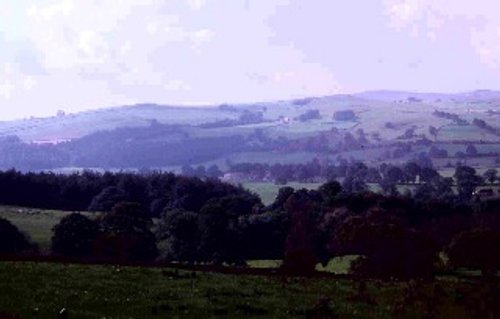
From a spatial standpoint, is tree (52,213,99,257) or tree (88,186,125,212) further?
tree (88,186,125,212)

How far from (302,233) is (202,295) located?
8198 centimetres

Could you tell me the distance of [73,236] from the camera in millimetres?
91688

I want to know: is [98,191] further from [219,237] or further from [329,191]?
[219,237]

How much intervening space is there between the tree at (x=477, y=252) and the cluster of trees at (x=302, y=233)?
10cm

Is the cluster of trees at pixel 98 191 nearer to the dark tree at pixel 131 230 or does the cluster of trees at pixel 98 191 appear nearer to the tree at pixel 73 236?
the dark tree at pixel 131 230

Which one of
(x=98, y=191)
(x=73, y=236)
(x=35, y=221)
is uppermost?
(x=73, y=236)

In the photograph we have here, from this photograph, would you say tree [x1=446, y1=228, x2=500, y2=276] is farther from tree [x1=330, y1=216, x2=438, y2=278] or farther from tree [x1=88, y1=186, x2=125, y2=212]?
tree [x1=88, y1=186, x2=125, y2=212]

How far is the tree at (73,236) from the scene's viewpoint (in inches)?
3558

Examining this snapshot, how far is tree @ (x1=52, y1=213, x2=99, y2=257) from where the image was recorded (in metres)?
90.4

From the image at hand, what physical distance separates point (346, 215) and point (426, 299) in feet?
290

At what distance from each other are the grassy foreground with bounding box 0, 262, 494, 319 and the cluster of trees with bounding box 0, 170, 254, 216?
110099 millimetres

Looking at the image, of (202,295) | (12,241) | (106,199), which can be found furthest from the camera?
(106,199)

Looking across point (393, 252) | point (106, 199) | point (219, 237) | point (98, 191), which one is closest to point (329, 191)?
point (106, 199)

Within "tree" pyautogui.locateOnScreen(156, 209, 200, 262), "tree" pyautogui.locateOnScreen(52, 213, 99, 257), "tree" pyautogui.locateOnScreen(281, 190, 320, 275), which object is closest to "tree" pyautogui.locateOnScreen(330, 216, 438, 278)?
"tree" pyautogui.locateOnScreen(281, 190, 320, 275)
